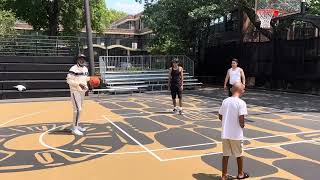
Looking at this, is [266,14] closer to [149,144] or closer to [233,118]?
[149,144]

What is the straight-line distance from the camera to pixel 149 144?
949 centimetres

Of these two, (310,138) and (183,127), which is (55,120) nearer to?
(183,127)

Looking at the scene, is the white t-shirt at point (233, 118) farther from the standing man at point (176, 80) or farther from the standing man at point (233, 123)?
the standing man at point (176, 80)

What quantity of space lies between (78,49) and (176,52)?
7668 millimetres

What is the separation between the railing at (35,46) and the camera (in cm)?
2422

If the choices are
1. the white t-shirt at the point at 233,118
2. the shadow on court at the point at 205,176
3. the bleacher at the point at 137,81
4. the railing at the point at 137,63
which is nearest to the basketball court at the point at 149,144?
the shadow on court at the point at 205,176

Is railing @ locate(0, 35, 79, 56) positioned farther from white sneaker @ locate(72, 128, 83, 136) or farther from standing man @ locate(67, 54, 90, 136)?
white sneaker @ locate(72, 128, 83, 136)

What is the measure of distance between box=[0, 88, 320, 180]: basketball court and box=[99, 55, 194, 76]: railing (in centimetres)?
847

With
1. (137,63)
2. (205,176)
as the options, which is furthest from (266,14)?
(205,176)

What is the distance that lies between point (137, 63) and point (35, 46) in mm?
5844

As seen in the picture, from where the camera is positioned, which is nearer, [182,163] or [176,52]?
[182,163]

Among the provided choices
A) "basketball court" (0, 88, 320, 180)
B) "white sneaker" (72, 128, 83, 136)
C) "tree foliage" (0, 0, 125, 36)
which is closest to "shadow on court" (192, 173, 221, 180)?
"basketball court" (0, 88, 320, 180)

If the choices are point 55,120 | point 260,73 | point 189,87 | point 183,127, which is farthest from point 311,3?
point 55,120

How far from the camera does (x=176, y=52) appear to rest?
1192 inches
